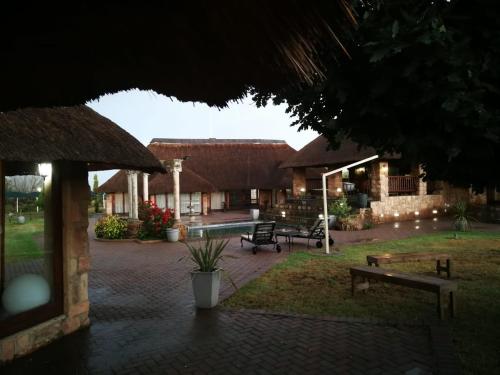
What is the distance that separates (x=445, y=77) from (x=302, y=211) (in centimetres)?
1846

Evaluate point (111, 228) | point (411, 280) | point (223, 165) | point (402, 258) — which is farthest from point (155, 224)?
point (223, 165)

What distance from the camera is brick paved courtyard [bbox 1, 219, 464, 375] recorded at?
4168 mm

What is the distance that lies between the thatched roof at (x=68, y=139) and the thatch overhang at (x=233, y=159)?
2267cm

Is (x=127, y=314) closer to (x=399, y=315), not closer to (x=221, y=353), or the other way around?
(x=221, y=353)

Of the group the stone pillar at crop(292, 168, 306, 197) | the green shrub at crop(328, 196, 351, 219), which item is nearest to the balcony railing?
the green shrub at crop(328, 196, 351, 219)

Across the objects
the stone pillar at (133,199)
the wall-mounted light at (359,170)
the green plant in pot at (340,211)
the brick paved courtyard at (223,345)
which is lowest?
the brick paved courtyard at (223,345)

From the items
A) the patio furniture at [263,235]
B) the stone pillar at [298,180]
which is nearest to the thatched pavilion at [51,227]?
the patio furniture at [263,235]

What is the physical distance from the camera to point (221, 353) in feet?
14.9

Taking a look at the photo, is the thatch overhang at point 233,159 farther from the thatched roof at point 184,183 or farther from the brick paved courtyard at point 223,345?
the brick paved courtyard at point 223,345

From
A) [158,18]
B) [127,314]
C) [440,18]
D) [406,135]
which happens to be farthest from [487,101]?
[127,314]

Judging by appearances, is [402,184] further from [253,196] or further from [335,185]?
[253,196]

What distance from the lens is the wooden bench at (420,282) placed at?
552 centimetres

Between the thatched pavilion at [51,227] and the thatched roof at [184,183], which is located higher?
the thatched roof at [184,183]

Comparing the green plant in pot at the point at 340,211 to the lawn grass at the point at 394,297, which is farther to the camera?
the green plant in pot at the point at 340,211
